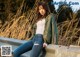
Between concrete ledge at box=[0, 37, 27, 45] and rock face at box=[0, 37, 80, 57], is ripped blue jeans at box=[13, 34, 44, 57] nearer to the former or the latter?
rock face at box=[0, 37, 80, 57]

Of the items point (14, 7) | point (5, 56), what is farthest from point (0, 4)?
point (5, 56)

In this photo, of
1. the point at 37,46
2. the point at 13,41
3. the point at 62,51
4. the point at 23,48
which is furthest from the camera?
the point at 13,41

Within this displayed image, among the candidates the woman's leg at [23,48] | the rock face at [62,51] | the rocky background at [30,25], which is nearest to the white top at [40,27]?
the woman's leg at [23,48]

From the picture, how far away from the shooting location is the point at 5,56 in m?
8.76

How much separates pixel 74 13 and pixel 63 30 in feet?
1.78

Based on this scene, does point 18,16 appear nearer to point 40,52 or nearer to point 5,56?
point 5,56

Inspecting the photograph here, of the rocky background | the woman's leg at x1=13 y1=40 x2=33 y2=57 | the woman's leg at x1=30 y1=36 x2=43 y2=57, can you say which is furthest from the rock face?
the rocky background

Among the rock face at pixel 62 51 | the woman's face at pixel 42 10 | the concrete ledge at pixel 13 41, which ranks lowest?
the rock face at pixel 62 51

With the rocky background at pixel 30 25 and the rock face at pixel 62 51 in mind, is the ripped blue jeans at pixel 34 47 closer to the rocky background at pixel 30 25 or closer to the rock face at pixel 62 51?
the rock face at pixel 62 51

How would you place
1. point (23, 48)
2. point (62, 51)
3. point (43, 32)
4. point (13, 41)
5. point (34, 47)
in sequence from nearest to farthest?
1. point (62, 51)
2. point (34, 47)
3. point (43, 32)
4. point (23, 48)
5. point (13, 41)

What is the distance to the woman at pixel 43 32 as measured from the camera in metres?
7.57

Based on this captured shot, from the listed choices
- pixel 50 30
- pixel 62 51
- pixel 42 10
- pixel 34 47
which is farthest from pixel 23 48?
pixel 62 51

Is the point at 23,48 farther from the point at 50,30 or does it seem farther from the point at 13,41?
Result: the point at 13,41

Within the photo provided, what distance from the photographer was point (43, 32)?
7750 millimetres
